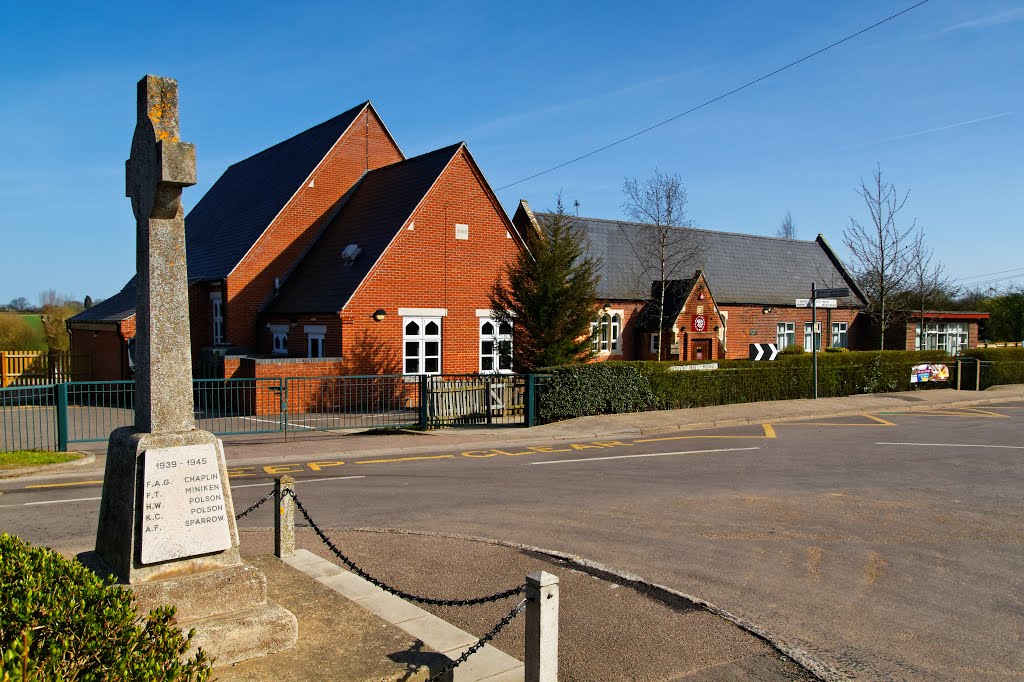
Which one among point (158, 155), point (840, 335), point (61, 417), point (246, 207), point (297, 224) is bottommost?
point (61, 417)

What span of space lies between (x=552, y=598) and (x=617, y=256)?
1317 inches

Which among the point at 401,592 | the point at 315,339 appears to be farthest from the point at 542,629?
the point at 315,339

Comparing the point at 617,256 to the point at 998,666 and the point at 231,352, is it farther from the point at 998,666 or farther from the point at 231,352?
the point at 998,666

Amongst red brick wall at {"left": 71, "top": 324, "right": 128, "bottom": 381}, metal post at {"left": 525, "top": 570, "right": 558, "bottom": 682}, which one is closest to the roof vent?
red brick wall at {"left": 71, "top": 324, "right": 128, "bottom": 381}

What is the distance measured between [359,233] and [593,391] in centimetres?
1111

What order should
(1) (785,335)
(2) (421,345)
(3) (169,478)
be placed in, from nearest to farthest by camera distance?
(3) (169,478) < (2) (421,345) < (1) (785,335)

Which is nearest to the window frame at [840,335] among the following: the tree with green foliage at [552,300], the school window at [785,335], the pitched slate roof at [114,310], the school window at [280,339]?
the school window at [785,335]

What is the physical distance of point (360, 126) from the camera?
30500 millimetres

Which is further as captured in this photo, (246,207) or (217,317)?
(246,207)

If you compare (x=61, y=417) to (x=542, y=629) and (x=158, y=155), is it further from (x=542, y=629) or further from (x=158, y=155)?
(x=542, y=629)

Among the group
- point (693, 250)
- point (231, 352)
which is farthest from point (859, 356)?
point (231, 352)

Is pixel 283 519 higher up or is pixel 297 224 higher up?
pixel 297 224

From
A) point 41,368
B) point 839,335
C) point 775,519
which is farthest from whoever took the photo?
point 839,335

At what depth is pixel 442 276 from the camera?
25.2 metres
